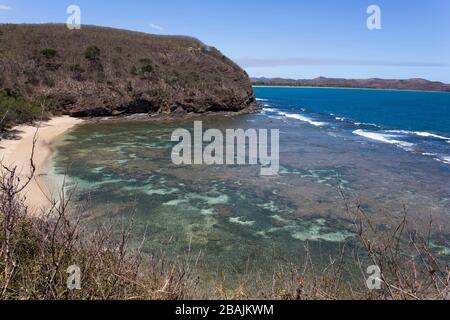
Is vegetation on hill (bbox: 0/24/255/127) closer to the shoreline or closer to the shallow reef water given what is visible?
the shoreline

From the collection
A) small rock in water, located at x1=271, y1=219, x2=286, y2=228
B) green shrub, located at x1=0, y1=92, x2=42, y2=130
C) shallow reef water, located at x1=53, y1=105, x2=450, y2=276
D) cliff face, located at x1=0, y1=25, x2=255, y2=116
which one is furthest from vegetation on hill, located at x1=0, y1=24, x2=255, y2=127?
small rock in water, located at x1=271, y1=219, x2=286, y2=228

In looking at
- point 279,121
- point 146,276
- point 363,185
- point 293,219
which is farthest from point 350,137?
point 146,276

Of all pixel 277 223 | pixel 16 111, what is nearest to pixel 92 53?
pixel 16 111

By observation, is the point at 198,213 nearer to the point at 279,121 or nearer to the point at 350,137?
the point at 350,137

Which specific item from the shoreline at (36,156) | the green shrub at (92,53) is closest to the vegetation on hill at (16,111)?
the shoreline at (36,156)

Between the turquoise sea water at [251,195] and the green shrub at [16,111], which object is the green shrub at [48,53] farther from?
the turquoise sea water at [251,195]

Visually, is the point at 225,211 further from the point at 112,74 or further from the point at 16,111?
the point at 112,74

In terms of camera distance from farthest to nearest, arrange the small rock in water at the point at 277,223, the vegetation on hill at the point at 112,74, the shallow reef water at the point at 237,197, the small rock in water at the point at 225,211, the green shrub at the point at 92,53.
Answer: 1. the green shrub at the point at 92,53
2. the vegetation on hill at the point at 112,74
3. the small rock in water at the point at 225,211
4. the small rock in water at the point at 277,223
5. the shallow reef water at the point at 237,197
